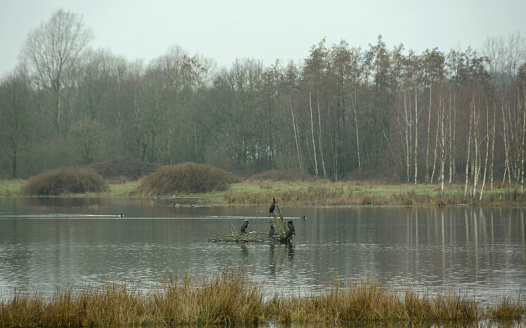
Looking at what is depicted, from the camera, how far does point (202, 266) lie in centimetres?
1873

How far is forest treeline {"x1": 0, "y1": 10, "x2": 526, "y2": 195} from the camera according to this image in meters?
65.8

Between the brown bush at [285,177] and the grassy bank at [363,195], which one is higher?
the brown bush at [285,177]

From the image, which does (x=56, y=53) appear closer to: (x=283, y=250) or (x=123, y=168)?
(x=123, y=168)

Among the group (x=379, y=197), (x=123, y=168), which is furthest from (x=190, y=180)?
(x=379, y=197)

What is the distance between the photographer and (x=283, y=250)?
904 inches

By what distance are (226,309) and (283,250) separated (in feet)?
37.4

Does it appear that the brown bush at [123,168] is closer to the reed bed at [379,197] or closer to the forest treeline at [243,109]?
the forest treeline at [243,109]

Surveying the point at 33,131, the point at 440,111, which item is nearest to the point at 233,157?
the point at 33,131

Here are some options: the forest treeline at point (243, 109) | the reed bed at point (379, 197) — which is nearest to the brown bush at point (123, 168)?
the forest treeline at point (243, 109)

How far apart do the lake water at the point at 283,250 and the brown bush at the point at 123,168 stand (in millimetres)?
30626

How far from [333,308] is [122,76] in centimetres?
7619

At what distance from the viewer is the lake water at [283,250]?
1669 centimetres

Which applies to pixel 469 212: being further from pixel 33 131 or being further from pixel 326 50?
pixel 33 131

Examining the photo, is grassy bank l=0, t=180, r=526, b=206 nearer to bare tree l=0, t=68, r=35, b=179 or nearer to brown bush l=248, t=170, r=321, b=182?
brown bush l=248, t=170, r=321, b=182
